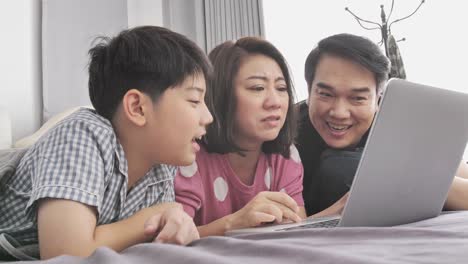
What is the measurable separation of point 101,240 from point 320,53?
829mm

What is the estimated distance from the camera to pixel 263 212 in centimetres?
74

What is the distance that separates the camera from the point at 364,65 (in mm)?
1107

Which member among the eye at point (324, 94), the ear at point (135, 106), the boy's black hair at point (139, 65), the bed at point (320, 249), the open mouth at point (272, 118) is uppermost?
the boy's black hair at point (139, 65)

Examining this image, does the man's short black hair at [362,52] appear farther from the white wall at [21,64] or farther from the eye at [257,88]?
the white wall at [21,64]

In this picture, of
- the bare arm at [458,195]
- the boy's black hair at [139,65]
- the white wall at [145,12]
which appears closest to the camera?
the boy's black hair at [139,65]

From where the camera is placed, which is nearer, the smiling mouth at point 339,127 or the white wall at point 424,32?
the smiling mouth at point 339,127

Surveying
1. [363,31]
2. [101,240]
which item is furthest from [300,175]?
[363,31]

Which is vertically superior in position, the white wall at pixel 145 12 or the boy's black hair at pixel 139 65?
the white wall at pixel 145 12

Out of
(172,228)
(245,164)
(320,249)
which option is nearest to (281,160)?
(245,164)

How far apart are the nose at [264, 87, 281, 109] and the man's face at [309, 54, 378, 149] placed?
182 mm

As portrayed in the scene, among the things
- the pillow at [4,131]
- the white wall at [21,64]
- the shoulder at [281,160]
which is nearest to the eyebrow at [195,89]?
the shoulder at [281,160]

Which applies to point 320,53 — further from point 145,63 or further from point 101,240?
point 101,240

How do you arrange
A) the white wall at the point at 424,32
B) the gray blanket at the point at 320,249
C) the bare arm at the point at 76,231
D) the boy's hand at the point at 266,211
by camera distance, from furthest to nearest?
1. the white wall at the point at 424,32
2. the boy's hand at the point at 266,211
3. the bare arm at the point at 76,231
4. the gray blanket at the point at 320,249

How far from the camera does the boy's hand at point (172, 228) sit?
606 millimetres
